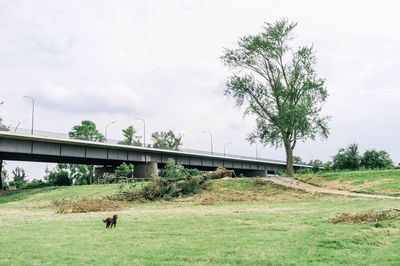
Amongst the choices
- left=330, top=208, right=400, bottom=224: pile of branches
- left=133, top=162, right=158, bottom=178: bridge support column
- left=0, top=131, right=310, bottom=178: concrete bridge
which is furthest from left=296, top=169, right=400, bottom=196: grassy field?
left=133, top=162, right=158, bottom=178: bridge support column

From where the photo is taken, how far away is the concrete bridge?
5069cm

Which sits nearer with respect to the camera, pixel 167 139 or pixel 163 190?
pixel 163 190

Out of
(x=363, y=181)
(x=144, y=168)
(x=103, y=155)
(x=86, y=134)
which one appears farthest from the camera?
(x=86, y=134)

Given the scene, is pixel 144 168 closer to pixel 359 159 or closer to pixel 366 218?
pixel 359 159

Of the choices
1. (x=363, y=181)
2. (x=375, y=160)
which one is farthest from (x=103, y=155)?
(x=363, y=181)

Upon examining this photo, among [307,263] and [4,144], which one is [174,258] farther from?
[4,144]

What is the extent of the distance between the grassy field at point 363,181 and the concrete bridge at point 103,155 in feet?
94.5

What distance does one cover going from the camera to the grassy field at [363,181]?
1175 inches

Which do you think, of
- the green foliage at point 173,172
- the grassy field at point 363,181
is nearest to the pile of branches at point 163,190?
the green foliage at point 173,172

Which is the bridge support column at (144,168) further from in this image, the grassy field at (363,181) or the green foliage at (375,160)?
the grassy field at (363,181)

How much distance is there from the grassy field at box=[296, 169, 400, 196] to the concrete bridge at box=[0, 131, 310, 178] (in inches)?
1134

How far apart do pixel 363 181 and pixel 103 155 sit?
120ft

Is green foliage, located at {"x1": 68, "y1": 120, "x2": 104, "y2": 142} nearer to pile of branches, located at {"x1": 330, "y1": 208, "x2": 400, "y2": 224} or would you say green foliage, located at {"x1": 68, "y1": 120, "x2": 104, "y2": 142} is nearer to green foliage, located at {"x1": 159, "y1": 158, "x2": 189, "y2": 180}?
green foliage, located at {"x1": 159, "y1": 158, "x2": 189, "y2": 180}

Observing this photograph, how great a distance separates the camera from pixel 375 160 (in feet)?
190
